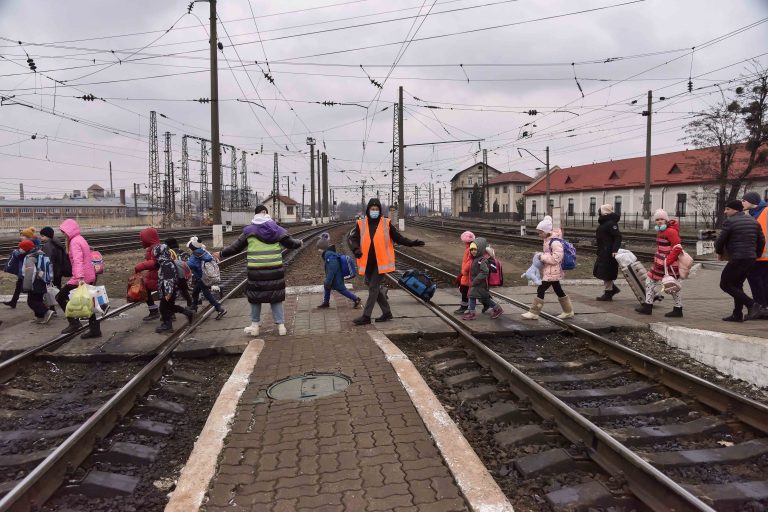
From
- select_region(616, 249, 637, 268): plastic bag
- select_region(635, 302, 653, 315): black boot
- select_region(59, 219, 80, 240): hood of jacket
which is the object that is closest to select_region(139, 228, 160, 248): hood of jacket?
select_region(59, 219, 80, 240): hood of jacket

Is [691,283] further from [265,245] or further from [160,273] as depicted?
[160,273]

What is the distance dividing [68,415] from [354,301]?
4.98 meters

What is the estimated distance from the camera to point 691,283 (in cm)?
1155

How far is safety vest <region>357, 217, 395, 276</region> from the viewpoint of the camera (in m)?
7.25

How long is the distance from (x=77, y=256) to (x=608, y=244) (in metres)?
8.35

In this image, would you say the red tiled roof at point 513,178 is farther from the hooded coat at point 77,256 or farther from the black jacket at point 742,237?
the hooded coat at point 77,256

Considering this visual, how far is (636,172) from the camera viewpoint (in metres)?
57.8

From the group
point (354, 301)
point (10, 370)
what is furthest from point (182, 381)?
point (354, 301)

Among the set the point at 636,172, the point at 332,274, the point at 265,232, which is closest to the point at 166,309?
the point at 265,232

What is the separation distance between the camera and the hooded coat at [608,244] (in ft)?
29.0

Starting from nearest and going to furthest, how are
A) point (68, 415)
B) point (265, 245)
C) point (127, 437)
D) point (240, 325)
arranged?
point (127, 437)
point (68, 415)
point (265, 245)
point (240, 325)

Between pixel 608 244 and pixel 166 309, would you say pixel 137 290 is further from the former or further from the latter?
pixel 608 244

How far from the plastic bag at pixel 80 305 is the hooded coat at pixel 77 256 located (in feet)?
1.33

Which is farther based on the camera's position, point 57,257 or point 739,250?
point 57,257
